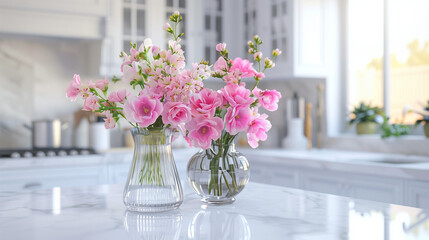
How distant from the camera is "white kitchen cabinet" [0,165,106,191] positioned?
2916 millimetres

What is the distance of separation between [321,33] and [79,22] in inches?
67.6

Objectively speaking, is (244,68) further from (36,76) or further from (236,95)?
(36,76)

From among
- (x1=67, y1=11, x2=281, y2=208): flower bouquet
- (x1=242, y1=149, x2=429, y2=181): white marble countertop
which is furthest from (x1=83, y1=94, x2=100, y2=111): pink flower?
(x1=242, y1=149, x2=429, y2=181): white marble countertop

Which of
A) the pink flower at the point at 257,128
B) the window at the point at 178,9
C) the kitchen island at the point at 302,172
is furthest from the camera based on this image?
the window at the point at 178,9

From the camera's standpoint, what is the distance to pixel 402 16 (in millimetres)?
3402

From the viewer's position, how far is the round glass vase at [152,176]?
3.96ft

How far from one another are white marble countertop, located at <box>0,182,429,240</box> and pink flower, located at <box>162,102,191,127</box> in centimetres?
23

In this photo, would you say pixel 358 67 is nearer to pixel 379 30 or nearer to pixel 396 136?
pixel 379 30

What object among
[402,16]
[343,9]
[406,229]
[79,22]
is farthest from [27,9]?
[406,229]

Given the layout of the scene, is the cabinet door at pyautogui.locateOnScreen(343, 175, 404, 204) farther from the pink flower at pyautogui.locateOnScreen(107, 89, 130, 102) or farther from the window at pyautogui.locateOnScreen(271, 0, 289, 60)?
the pink flower at pyautogui.locateOnScreen(107, 89, 130, 102)

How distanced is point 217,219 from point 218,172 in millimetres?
168

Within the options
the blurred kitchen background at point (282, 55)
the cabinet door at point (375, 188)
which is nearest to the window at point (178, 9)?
the blurred kitchen background at point (282, 55)

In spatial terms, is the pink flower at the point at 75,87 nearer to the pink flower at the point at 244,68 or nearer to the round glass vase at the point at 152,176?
the round glass vase at the point at 152,176

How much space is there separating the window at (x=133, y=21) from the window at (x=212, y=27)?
0.55 metres
